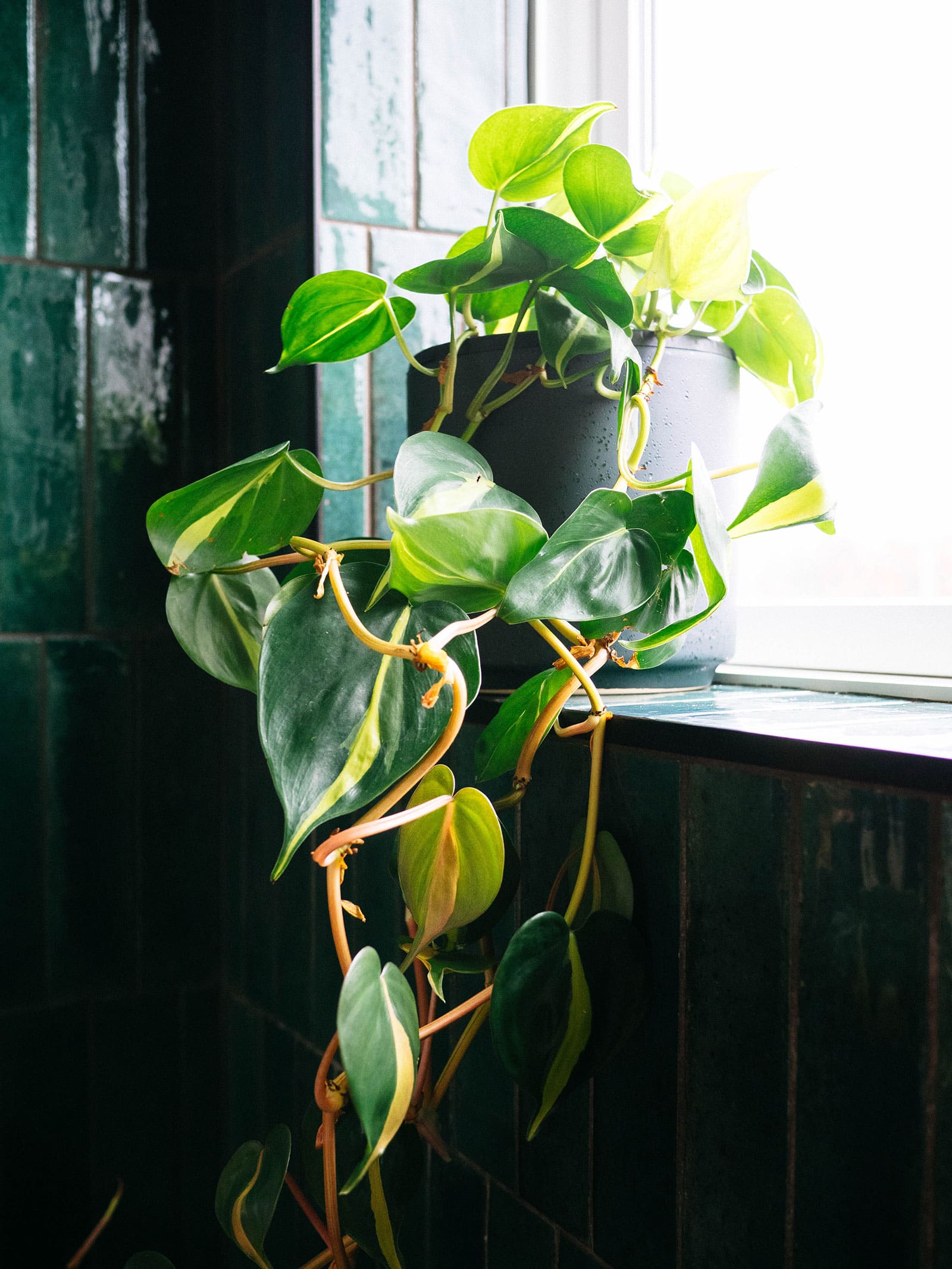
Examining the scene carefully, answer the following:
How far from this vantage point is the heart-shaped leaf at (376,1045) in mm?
427

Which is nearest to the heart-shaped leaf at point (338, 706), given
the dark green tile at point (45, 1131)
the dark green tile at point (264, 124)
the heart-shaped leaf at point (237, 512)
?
the heart-shaped leaf at point (237, 512)

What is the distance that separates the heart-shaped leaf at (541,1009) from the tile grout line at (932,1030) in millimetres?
170

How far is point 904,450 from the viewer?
0.85 meters

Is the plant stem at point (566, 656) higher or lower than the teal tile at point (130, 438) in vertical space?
lower

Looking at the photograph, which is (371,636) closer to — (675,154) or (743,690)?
(743,690)

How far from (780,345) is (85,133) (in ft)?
2.61

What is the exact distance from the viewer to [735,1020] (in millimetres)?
531

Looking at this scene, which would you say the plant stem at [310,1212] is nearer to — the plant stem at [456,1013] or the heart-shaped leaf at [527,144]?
the plant stem at [456,1013]

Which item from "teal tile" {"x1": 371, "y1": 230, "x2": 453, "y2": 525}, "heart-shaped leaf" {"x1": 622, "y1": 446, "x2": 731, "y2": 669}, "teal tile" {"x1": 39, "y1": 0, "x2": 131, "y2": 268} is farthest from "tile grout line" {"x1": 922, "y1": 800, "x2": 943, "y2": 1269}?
"teal tile" {"x1": 39, "y1": 0, "x2": 131, "y2": 268}

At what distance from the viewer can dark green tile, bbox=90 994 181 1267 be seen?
1.14m

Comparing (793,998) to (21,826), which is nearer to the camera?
(793,998)

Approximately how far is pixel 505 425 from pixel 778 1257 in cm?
51

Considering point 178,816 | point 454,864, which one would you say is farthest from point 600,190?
point 178,816

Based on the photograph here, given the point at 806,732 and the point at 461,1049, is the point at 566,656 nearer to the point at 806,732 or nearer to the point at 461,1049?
the point at 806,732
